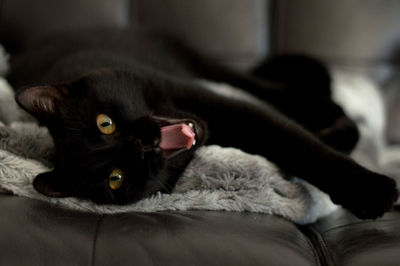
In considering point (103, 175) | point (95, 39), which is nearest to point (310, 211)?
point (103, 175)

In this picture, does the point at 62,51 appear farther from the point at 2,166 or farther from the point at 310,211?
the point at 310,211

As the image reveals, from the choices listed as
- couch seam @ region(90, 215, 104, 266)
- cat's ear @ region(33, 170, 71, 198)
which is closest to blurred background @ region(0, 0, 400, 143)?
cat's ear @ region(33, 170, 71, 198)

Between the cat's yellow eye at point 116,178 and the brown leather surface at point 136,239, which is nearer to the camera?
the brown leather surface at point 136,239

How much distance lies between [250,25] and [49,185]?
113 cm

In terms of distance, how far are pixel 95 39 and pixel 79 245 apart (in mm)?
1007

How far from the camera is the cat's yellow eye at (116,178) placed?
1003mm

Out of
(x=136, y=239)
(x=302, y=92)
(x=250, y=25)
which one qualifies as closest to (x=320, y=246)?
(x=136, y=239)

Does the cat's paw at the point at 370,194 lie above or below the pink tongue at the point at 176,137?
below

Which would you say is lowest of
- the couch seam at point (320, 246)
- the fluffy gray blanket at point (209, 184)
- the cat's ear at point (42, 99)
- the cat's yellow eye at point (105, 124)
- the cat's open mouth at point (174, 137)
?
the couch seam at point (320, 246)

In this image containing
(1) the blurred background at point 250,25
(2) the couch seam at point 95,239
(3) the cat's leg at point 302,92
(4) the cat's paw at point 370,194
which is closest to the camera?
(2) the couch seam at point 95,239

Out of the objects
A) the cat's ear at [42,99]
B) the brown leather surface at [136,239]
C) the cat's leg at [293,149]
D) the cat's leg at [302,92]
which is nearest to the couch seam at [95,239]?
the brown leather surface at [136,239]

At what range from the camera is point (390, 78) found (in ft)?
5.97

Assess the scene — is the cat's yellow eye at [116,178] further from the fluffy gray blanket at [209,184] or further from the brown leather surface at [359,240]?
the brown leather surface at [359,240]

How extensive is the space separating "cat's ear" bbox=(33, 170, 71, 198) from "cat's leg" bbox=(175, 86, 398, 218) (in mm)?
396
